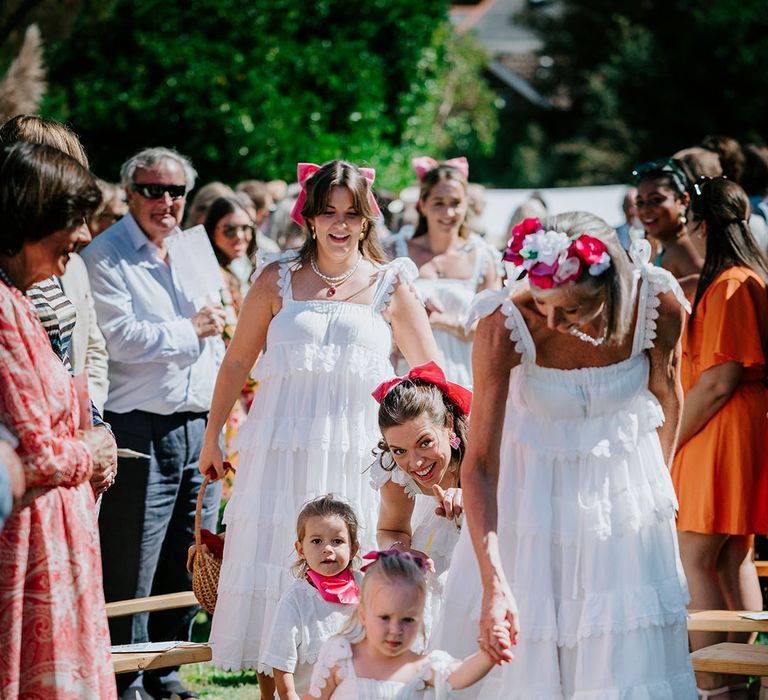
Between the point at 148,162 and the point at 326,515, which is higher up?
the point at 148,162

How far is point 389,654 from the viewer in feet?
11.1

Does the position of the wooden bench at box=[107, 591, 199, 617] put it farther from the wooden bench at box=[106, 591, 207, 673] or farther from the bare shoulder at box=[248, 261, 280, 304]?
the bare shoulder at box=[248, 261, 280, 304]

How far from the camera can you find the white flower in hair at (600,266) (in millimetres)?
3096

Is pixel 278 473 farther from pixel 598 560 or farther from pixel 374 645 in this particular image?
pixel 598 560

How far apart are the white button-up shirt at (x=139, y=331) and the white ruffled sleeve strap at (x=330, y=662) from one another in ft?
6.51

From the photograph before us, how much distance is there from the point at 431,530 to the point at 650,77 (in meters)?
32.1

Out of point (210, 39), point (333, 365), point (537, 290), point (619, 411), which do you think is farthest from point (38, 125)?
point (210, 39)

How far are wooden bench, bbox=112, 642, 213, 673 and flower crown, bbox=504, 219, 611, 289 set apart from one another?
82.5 inches

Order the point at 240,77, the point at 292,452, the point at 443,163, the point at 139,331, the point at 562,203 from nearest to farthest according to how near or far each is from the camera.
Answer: the point at 292,452
the point at 139,331
the point at 443,163
the point at 240,77
the point at 562,203

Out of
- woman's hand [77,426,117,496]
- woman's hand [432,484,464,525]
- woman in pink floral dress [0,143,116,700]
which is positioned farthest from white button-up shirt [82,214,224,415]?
woman in pink floral dress [0,143,116,700]

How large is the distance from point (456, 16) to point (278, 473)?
58.5 meters

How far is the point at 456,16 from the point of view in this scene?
6031 cm

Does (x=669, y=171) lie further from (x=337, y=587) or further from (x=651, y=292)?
(x=337, y=587)

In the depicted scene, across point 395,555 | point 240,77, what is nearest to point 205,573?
point 395,555
